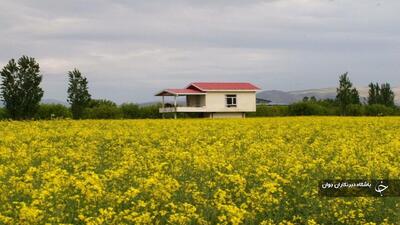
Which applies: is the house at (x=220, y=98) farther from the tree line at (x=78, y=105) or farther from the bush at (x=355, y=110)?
the bush at (x=355, y=110)

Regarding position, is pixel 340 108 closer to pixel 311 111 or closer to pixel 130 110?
pixel 311 111

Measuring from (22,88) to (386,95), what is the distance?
58393 mm

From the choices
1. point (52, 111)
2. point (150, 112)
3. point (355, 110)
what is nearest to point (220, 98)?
point (150, 112)

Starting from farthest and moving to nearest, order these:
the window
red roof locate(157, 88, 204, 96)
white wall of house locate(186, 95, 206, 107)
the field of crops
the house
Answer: white wall of house locate(186, 95, 206, 107), the window, the house, red roof locate(157, 88, 204, 96), the field of crops

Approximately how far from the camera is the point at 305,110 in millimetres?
67688

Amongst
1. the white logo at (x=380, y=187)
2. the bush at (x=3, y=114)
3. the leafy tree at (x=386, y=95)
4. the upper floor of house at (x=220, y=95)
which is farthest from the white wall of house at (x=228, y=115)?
the white logo at (x=380, y=187)

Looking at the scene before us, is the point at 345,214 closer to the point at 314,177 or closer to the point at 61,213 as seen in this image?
the point at 314,177

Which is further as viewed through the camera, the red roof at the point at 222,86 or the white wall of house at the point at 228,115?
the white wall of house at the point at 228,115

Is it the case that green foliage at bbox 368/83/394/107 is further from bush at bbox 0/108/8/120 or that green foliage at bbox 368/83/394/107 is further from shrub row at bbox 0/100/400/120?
bush at bbox 0/108/8/120

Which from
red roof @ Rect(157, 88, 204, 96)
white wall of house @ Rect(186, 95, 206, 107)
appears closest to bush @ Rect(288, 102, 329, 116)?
white wall of house @ Rect(186, 95, 206, 107)

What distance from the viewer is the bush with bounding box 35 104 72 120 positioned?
59509mm

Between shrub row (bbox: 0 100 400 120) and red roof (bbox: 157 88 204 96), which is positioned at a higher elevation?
red roof (bbox: 157 88 204 96)

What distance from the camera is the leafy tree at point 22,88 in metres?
54.0

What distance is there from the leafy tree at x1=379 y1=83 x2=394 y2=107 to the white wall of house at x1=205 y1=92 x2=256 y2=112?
31.6 m
